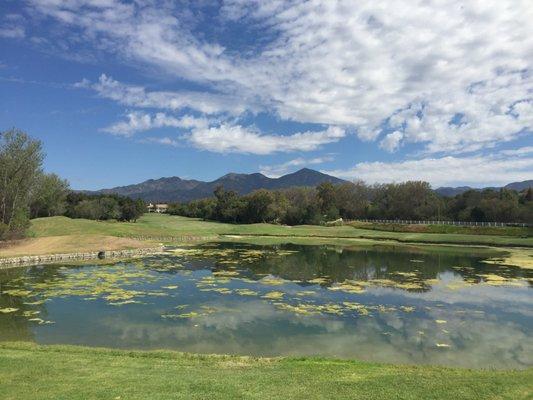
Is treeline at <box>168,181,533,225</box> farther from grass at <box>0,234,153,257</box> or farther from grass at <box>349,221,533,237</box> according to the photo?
grass at <box>0,234,153,257</box>

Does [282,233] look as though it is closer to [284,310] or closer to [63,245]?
[63,245]

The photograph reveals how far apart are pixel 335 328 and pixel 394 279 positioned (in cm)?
1556

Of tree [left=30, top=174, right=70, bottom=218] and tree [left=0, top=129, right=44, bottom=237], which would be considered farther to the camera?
tree [left=30, top=174, right=70, bottom=218]

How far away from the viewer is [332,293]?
27188 mm

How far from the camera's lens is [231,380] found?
1057 centimetres

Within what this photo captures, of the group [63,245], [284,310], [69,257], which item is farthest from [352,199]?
[284,310]

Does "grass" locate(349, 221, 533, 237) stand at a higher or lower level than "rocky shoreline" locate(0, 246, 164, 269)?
higher

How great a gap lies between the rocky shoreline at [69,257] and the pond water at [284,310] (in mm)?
2995

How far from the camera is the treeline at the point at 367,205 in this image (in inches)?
3752

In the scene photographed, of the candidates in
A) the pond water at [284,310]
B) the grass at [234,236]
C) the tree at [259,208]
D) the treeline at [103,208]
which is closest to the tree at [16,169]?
the grass at [234,236]

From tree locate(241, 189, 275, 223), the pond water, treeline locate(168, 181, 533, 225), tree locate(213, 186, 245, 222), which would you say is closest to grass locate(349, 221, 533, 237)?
treeline locate(168, 181, 533, 225)

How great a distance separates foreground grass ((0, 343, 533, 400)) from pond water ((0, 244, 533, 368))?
2921mm

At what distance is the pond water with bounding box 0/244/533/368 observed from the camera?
647 inches

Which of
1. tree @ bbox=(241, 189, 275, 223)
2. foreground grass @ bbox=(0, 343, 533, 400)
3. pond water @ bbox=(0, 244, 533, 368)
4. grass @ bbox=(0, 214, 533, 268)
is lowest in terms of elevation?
pond water @ bbox=(0, 244, 533, 368)
